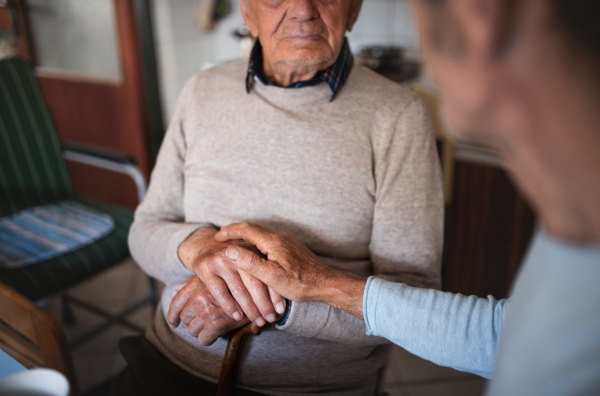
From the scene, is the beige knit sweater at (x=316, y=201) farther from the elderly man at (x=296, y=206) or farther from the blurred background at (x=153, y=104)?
the blurred background at (x=153, y=104)

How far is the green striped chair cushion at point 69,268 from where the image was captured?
1423mm

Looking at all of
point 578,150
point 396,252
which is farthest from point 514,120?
point 396,252

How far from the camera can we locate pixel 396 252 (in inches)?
39.8

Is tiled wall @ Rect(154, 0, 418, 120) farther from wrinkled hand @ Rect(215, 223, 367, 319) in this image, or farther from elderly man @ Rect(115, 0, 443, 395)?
wrinkled hand @ Rect(215, 223, 367, 319)

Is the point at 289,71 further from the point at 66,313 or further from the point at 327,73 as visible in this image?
the point at 66,313

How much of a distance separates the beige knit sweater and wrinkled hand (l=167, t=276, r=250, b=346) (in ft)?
0.20

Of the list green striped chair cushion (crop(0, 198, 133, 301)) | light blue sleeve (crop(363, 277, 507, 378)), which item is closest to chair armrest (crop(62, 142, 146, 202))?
green striped chair cushion (crop(0, 198, 133, 301))

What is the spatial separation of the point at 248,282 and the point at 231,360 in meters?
0.18

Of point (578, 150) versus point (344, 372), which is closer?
point (578, 150)

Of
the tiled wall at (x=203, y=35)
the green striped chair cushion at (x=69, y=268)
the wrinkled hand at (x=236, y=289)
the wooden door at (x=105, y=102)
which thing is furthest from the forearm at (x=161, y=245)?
the wooden door at (x=105, y=102)

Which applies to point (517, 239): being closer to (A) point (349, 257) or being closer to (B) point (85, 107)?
(A) point (349, 257)

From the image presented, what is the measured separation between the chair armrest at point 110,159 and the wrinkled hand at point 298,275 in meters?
0.97

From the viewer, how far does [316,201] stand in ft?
3.46

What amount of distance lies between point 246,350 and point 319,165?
0.44 m
